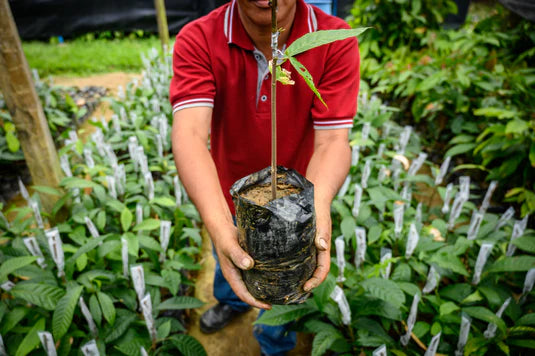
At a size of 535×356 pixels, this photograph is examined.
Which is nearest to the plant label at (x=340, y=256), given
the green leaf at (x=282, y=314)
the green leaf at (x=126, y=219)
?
the green leaf at (x=282, y=314)

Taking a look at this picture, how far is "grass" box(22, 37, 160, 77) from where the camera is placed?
235 inches

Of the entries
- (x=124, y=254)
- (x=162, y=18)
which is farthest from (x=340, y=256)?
(x=162, y=18)

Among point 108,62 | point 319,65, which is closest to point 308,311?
point 319,65

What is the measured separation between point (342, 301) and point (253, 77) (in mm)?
966

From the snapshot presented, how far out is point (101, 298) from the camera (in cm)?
151

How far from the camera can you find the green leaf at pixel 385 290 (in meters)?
1.38

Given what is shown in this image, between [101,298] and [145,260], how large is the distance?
0.45m

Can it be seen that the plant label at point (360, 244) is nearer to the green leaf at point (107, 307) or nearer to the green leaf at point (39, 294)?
the green leaf at point (107, 307)

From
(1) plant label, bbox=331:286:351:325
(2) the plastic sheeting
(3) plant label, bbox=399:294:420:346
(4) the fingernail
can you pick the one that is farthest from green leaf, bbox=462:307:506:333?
(2) the plastic sheeting

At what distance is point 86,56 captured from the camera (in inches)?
257

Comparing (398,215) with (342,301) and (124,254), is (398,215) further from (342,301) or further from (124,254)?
(124,254)

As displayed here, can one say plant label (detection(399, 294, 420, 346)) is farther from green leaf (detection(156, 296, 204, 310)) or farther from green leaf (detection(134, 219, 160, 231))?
green leaf (detection(134, 219, 160, 231))

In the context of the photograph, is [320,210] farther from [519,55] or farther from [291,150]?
[519,55]

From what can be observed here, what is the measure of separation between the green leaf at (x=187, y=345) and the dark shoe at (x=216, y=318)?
0.42m
